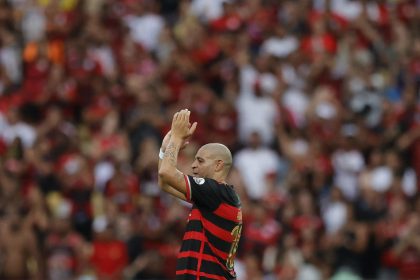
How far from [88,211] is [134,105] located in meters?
2.28

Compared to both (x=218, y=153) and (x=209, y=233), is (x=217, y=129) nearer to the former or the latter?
(x=218, y=153)

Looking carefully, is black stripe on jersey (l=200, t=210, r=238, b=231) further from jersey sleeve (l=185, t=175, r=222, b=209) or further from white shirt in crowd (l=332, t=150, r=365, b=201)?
white shirt in crowd (l=332, t=150, r=365, b=201)

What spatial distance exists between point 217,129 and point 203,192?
8732 millimetres

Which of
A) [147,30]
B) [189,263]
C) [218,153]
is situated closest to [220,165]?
[218,153]

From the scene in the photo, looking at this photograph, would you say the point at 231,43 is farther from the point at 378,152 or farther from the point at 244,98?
the point at 378,152

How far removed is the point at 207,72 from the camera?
19.2 meters

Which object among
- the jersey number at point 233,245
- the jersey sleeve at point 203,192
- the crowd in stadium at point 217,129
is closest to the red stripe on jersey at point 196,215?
the jersey sleeve at point 203,192

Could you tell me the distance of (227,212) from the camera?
31.4 ft

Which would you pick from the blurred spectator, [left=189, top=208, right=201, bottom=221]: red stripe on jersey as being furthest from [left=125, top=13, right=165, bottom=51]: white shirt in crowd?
[left=189, top=208, right=201, bottom=221]: red stripe on jersey

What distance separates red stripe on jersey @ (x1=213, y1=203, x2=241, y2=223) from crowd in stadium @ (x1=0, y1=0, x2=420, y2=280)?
608 centimetres

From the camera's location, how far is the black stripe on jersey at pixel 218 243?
9.55 m

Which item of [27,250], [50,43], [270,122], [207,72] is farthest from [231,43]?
[27,250]

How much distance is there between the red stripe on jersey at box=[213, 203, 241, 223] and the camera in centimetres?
954

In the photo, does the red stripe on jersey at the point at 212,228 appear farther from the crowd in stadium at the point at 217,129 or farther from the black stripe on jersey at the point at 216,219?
the crowd in stadium at the point at 217,129
